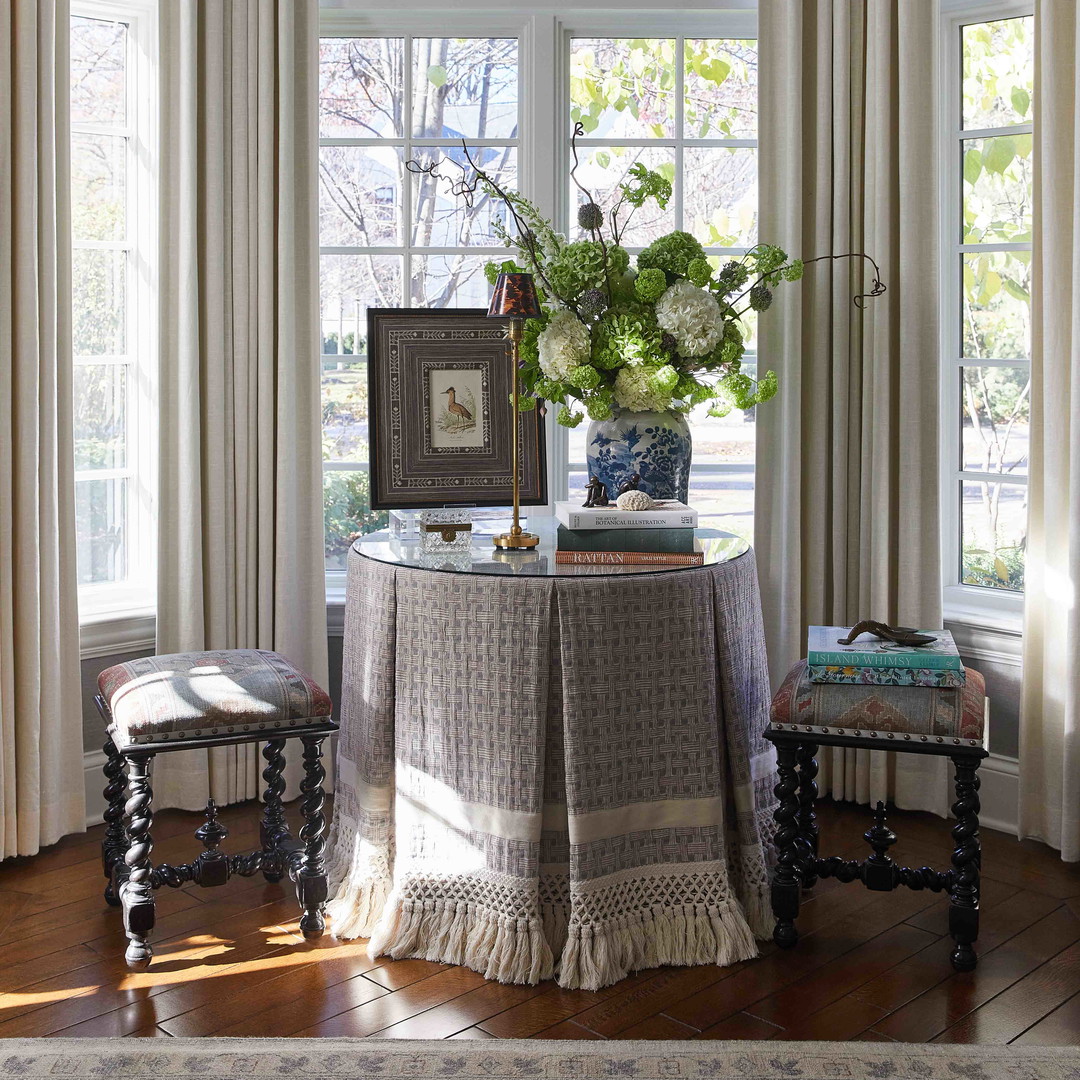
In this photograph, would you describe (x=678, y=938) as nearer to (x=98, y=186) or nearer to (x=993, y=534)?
(x=993, y=534)

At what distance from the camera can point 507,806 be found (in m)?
2.32

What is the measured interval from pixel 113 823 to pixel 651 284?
1738mm

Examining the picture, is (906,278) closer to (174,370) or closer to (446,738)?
(446,738)

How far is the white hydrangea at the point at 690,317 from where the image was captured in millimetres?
2637

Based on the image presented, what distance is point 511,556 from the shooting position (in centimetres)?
257

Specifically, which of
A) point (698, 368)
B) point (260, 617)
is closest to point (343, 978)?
point (260, 617)

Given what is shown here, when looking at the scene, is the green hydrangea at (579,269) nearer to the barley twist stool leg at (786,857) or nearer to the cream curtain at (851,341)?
the cream curtain at (851,341)

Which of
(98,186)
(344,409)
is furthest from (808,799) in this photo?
(98,186)

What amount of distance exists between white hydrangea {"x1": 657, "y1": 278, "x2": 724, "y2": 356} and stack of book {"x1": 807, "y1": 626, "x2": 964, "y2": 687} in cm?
73

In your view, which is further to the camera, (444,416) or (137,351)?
(137,351)

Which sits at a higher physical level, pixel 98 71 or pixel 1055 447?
pixel 98 71

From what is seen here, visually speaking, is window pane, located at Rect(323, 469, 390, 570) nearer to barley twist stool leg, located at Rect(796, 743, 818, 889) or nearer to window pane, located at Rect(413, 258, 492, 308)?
window pane, located at Rect(413, 258, 492, 308)

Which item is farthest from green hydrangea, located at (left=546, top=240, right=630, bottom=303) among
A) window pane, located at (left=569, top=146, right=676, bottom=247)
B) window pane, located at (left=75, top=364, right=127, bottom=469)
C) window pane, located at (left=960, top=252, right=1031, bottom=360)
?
window pane, located at (left=75, top=364, right=127, bottom=469)

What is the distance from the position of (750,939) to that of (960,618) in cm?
128
